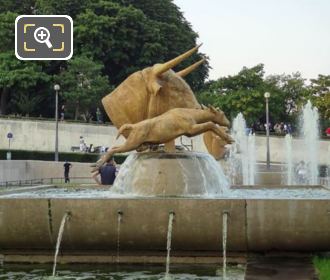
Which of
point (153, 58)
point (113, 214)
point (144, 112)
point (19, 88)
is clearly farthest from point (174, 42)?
point (113, 214)

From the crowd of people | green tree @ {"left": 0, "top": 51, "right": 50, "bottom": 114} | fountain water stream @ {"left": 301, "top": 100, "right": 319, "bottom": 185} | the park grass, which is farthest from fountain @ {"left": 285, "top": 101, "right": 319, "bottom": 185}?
the park grass

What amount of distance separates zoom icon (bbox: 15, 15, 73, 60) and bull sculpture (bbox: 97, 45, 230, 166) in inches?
75.2

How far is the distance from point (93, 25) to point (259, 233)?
4747 cm

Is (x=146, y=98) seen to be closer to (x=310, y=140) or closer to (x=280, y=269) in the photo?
(x=280, y=269)

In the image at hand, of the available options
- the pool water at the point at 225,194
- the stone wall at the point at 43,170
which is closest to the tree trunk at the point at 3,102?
the stone wall at the point at 43,170

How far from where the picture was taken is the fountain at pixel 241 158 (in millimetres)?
33375

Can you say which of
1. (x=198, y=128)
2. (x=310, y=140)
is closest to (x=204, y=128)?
(x=198, y=128)

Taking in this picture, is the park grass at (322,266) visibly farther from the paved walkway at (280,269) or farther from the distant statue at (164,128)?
the distant statue at (164,128)

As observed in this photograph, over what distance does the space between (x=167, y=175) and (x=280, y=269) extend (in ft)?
15.4

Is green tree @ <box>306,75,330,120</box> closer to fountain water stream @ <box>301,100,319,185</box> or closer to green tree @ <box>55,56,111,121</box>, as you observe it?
fountain water stream @ <box>301,100,319,185</box>

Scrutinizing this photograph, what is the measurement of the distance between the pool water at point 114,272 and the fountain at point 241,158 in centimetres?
2094

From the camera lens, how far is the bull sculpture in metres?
14.8

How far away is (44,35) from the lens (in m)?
13.1

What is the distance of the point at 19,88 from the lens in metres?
54.9
